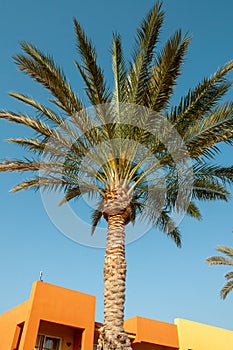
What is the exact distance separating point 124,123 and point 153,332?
10818mm

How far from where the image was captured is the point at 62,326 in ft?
45.1

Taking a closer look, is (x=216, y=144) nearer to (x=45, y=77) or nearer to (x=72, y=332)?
(x=45, y=77)

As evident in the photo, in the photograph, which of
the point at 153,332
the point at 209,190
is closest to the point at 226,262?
the point at 153,332

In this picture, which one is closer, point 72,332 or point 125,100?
point 125,100

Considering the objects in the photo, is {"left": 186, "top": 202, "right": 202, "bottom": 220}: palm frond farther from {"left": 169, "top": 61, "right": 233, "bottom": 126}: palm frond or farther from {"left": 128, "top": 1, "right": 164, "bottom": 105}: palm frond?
{"left": 128, "top": 1, "right": 164, "bottom": 105}: palm frond

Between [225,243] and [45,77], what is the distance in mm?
14321

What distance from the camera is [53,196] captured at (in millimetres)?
10633

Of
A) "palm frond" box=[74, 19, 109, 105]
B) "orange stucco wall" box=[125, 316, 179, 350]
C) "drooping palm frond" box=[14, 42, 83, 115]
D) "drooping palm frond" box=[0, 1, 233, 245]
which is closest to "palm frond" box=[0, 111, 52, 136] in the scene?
"drooping palm frond" box=[0, 1, 233, 245]

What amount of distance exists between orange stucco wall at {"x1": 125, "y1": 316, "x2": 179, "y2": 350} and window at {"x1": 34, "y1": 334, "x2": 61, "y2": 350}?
337cm

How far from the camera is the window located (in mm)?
12861

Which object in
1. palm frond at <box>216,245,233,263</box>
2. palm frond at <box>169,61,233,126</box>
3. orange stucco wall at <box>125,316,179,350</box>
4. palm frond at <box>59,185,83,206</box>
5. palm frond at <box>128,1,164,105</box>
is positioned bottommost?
orange stucco wall at <box>125,316,179,350</box>

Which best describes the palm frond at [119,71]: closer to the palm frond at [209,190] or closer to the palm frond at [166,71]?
the palm frond at [166,71]

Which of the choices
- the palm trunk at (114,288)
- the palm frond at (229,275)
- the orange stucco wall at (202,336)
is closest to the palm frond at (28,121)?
the palm trunk at (114,288)

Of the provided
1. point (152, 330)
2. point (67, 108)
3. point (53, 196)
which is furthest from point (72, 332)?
point (67, 108)
